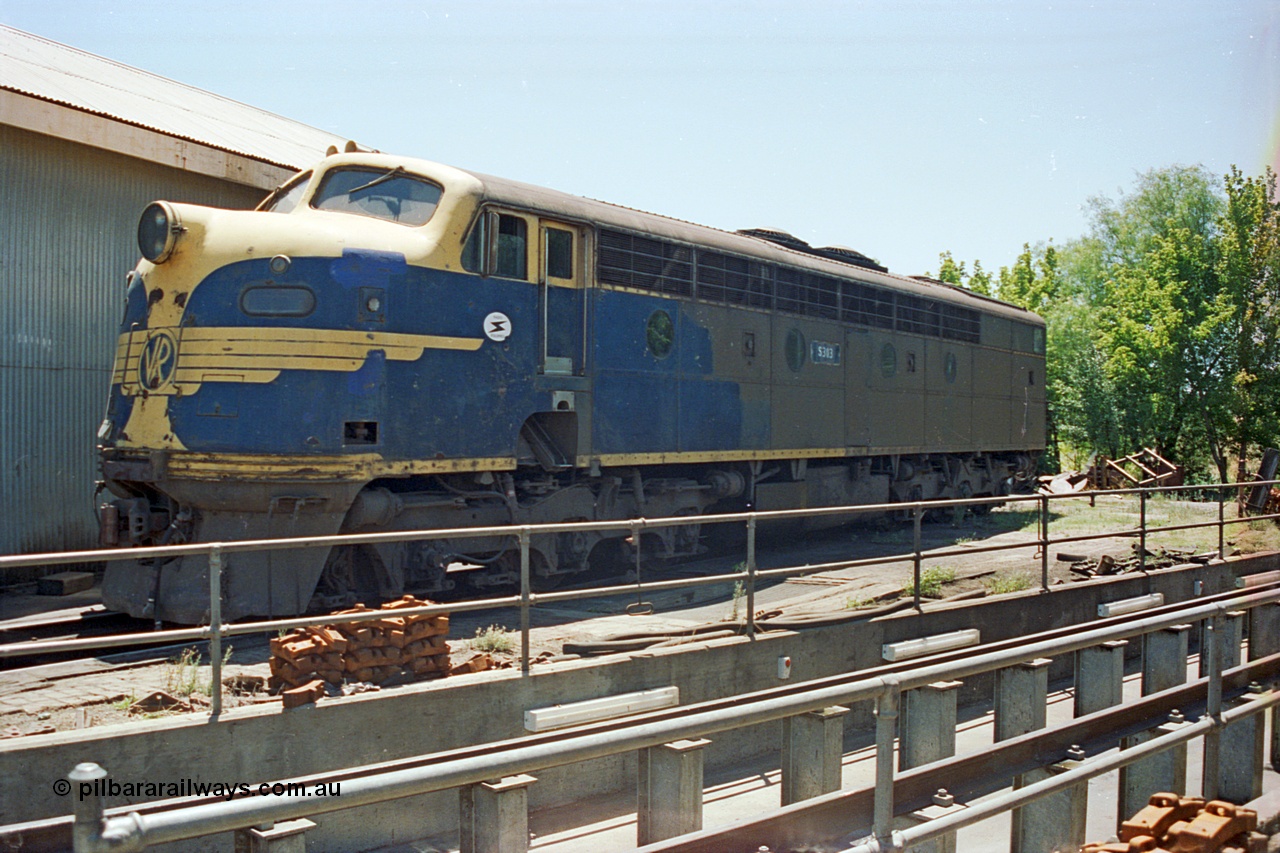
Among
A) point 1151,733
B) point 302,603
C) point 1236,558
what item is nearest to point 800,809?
point 1151,733

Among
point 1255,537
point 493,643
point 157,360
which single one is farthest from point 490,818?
point 1255,537

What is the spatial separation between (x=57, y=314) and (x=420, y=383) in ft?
20.6

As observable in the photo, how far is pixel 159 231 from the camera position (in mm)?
9664

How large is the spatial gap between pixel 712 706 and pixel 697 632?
51.0 inches

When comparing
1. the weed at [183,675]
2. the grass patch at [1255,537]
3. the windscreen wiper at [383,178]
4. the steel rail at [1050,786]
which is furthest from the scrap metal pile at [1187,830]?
the grass patch at [1255,537]

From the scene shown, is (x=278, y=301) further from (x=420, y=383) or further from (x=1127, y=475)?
(x=1127, y=475)

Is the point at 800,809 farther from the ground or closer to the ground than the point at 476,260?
closer to the ground

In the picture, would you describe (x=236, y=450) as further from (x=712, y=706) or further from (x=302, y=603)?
(x=712, y=706)

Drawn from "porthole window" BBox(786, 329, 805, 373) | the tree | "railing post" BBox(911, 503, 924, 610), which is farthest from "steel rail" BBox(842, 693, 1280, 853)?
the tree

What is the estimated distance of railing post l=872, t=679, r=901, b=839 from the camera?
3619 millimetres

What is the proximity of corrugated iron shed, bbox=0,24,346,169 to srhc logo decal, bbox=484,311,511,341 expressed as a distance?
6.15 metres

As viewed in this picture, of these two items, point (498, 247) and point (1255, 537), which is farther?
point (1255, 537)

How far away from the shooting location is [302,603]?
886cm

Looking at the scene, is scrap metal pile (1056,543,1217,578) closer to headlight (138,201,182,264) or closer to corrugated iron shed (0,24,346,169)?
headlight (138,201,182,264)
